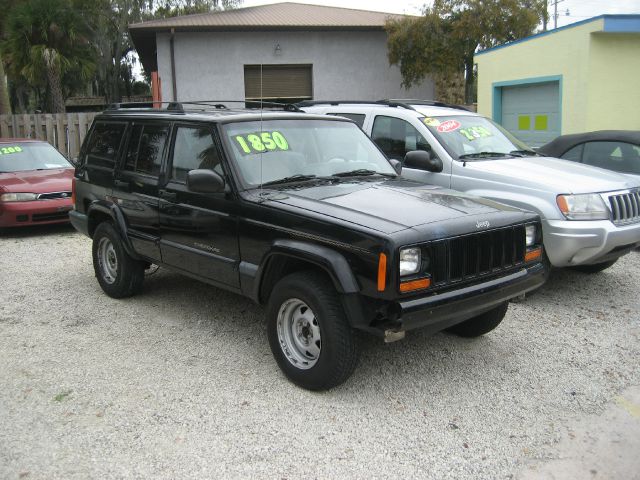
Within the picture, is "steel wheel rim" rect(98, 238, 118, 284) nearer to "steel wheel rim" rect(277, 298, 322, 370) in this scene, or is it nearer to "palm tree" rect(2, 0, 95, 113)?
"steel wheel rim" rect(277, 298, 322, 370)

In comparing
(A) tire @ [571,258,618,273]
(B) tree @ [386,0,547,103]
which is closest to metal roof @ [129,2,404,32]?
(B) tree @ [386,0,547,103]

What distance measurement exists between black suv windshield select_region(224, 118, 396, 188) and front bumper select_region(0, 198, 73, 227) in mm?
6001

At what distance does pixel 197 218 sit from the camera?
4.97 meters

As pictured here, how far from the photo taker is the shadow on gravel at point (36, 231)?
1019 cm

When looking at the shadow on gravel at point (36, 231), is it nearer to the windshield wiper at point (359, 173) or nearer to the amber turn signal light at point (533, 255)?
the windshield wiper at point (359, 173)

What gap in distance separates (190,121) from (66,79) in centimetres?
3403

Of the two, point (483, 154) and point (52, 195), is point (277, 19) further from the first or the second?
point (483, 154)

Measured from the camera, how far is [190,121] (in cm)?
519

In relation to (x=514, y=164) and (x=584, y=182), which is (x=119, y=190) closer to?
(x=514, y=164)

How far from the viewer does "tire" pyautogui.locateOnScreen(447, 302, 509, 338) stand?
192 inches

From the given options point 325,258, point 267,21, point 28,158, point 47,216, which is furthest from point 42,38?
point 325,258

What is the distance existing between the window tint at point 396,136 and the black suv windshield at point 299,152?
168cm

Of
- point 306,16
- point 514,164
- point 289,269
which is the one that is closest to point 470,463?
point 289,269

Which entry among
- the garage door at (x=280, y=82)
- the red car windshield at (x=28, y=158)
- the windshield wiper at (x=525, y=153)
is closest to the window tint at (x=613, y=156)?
the windshield wiper at (x=525, y=153)
